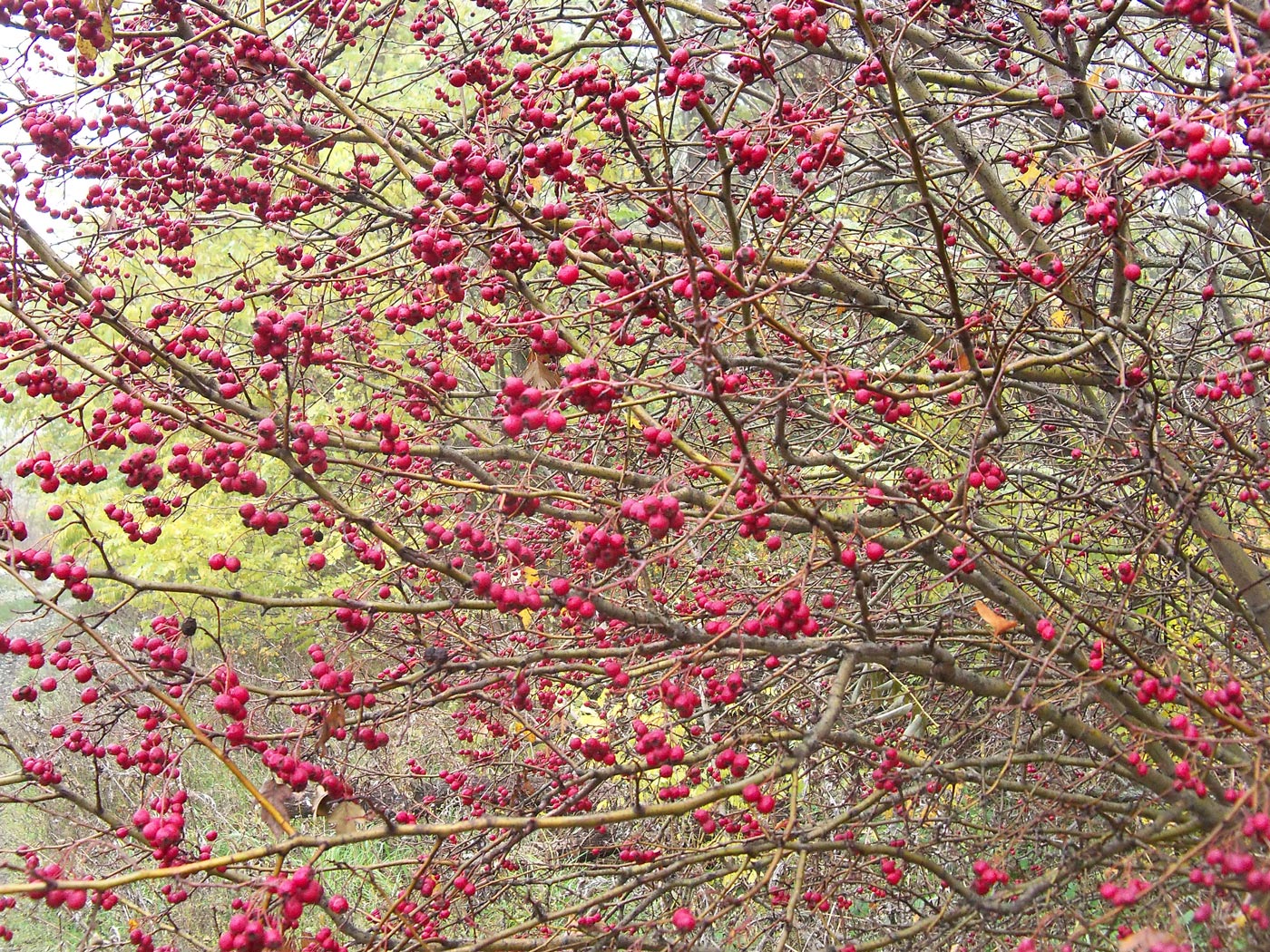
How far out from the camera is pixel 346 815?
2096 millimetres

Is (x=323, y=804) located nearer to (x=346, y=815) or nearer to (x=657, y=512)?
(x=346, y=815)

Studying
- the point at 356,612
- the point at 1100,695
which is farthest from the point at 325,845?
the point at 1100,695

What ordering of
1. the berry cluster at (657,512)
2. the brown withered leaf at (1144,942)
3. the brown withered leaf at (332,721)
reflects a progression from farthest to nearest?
the brown withered leaf at (332,721) → the berry cluster at (657,512) → the brown withered leaf at (1144,942)

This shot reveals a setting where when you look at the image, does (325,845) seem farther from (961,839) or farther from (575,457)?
(575,457)

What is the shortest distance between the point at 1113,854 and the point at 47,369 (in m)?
3.24

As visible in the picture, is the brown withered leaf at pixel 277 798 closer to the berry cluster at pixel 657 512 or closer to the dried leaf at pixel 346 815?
the dried leaf at pixel 346 815

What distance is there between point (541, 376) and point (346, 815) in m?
1.08

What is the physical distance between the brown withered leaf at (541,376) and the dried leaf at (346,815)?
104cm

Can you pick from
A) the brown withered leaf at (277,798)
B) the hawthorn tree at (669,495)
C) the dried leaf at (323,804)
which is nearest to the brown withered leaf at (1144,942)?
the hawthorn tree at (669,495)

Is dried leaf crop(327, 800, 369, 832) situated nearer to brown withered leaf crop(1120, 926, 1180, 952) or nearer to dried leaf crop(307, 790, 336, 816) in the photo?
dried leaf crop(307, 790, 336, 816)

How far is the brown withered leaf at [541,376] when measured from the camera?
2.14 meters

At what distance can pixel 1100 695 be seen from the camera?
105 inches

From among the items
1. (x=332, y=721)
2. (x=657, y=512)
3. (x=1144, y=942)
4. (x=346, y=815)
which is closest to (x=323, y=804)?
(x=346, y=815)

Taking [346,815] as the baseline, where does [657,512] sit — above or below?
above
